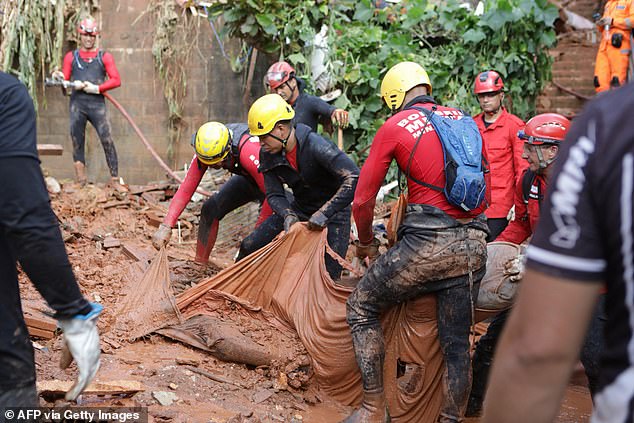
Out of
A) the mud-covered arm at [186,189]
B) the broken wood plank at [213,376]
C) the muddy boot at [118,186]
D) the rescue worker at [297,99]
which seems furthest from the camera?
the muddy boot at [118,186]

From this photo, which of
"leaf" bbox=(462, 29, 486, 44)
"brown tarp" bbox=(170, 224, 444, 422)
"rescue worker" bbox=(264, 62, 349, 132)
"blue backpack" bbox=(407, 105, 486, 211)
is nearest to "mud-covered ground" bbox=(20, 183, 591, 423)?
"brown tarp" bbox=(170, 224, 444, 422)

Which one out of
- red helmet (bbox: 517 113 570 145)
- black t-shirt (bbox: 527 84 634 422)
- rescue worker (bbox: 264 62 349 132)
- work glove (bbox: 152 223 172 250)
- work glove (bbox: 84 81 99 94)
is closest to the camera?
black t-shirt (bbox: 527 84 634 422)

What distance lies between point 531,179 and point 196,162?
110 inches

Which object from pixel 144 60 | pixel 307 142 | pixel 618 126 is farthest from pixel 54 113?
pixel 618 126

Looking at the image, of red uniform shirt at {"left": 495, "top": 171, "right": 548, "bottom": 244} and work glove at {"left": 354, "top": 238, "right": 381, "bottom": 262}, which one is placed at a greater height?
red uniform shirt at {"left": 495, "top": 171, "right": 548, "bottom": 244}

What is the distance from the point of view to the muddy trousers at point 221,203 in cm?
673

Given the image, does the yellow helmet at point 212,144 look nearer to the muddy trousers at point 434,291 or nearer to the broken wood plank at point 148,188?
the muddy trousers at point 434,291

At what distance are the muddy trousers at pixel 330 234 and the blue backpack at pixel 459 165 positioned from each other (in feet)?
5.01

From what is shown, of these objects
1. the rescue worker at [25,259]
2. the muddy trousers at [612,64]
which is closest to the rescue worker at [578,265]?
the rescue worker at [25,259]

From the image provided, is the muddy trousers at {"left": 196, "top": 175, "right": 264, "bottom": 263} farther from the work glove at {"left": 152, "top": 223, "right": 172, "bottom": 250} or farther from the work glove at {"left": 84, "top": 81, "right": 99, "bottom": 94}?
the work glove at {"left": 84, "top": 81, "right": 99, "bottom": 94}

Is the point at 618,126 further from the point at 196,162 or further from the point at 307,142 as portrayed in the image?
the point at 196,162

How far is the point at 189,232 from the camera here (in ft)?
31.2

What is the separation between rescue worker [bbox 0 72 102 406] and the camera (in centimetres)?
240

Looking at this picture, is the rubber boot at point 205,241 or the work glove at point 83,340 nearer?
the work glove at point 83,340
